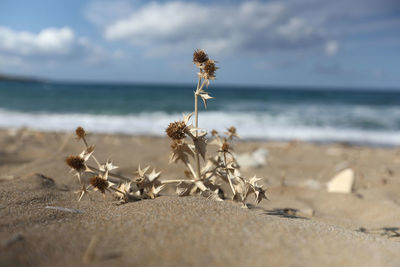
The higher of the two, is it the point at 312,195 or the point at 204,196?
the point at 204,196

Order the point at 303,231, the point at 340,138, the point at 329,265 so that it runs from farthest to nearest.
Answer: the point at 340,138, the point at 303,231, the point at 329,265

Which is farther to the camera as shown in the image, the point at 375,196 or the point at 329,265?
the point at 375,196

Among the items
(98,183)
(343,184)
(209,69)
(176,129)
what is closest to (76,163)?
(98,183)

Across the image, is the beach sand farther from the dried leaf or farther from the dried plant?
the dried leaf

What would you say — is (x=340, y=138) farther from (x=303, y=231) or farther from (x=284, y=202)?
(x=303, y=231)

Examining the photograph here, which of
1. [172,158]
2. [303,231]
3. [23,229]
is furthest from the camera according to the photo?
[172,158]

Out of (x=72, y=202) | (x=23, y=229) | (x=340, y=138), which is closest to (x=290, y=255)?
(x=23, y=229)

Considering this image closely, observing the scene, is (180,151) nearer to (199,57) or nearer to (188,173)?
(188,173)
